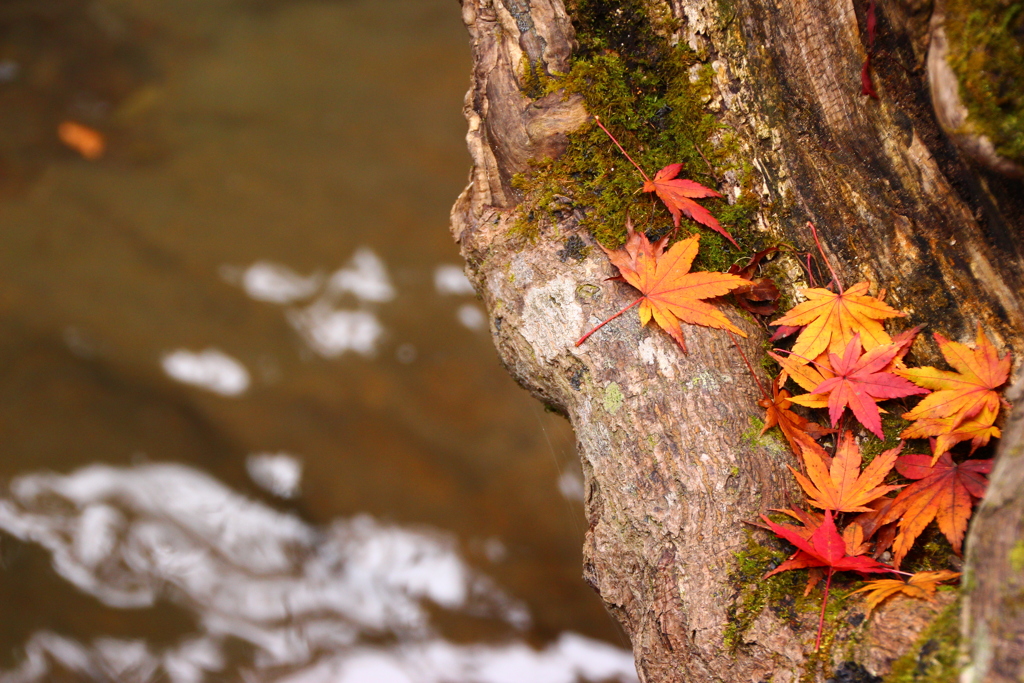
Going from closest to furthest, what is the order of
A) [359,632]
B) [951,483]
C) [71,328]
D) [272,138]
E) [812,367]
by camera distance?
[951,483], [812,367], [359,632], [71,328], [272,138]

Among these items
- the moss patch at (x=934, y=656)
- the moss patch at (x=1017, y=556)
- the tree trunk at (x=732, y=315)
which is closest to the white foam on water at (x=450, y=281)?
the tree trunk at (x=732, y=315)

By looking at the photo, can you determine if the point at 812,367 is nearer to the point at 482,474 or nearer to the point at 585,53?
the point at 585,53

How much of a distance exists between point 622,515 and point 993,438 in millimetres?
869

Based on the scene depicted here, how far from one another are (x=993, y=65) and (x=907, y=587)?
1.03 m

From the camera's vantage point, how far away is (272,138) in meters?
4.75

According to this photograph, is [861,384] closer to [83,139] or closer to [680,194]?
[680,194]

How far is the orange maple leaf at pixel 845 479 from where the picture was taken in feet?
4.65

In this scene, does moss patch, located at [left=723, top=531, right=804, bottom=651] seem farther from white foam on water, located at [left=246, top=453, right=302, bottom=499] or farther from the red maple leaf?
white foam on water, located at [left=246, top=453, right=302, bottom=499]

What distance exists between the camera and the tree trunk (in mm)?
1405

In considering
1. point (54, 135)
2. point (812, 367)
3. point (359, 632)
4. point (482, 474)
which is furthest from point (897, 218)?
point (54, 135)

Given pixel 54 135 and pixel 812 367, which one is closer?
pixel 812 367

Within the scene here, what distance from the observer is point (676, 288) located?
1.57 metres

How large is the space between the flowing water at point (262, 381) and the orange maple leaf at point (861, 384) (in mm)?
2253

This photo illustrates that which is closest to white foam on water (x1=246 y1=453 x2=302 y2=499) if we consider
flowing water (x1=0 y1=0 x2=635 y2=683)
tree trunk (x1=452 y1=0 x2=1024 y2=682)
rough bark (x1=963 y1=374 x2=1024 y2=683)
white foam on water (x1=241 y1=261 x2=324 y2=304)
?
flowing water (x1=0 y1=0 x2=635 y2=683)
